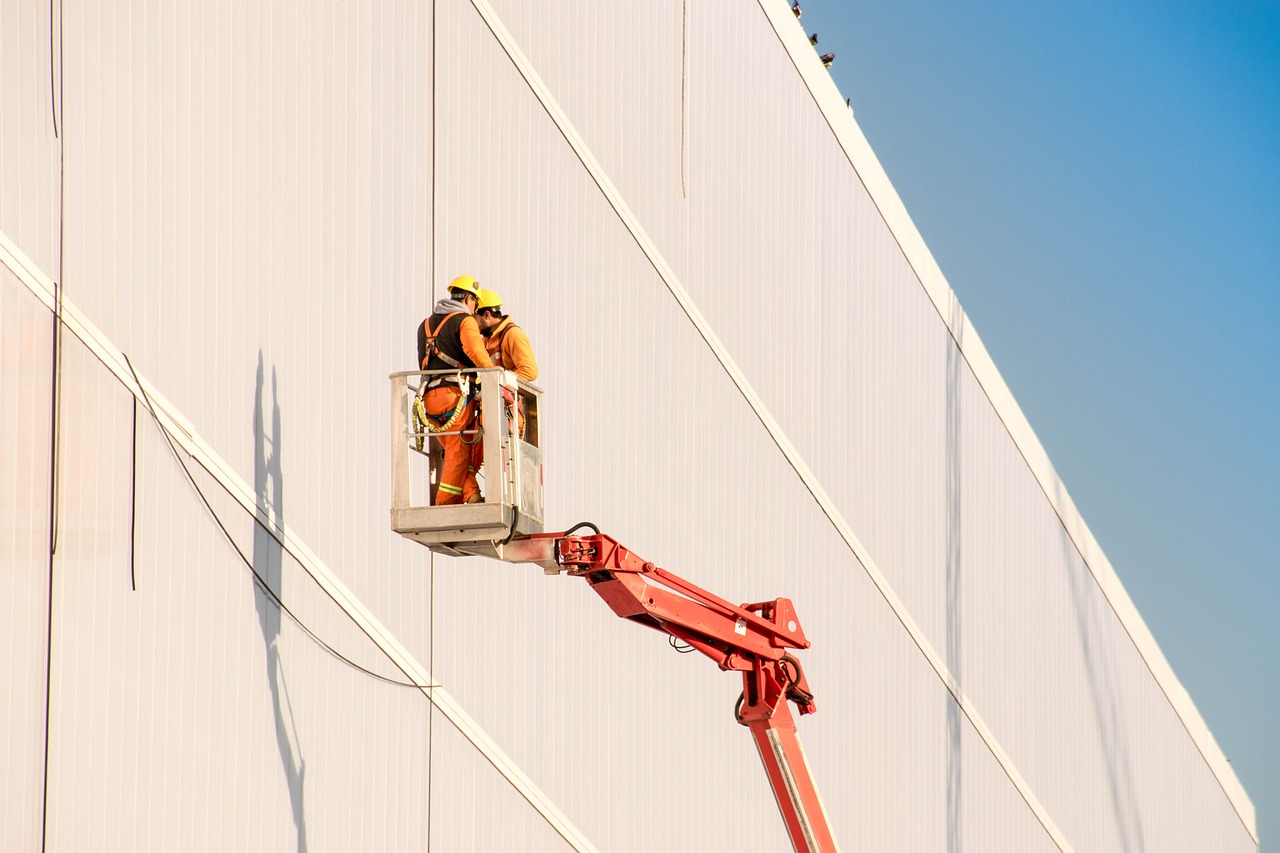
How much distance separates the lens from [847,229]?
23141 millimetres

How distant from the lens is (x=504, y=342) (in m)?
13.1

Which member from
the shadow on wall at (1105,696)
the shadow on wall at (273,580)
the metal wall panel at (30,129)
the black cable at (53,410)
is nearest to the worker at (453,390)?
the shadow on wall at (273,580)

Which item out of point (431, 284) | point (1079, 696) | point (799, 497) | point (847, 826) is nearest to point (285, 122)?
point (431, 284)

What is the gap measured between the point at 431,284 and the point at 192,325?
2.84m

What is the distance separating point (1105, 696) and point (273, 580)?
656 inches

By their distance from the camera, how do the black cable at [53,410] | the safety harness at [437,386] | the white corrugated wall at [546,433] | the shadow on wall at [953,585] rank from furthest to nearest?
the shadow on wall at [953,585], the white corrugated wall at [546,433], the black cable at [53,410], the safety harness at [437,386]

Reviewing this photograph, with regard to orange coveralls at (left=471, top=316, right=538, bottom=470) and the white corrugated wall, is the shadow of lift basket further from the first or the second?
the white corrugated wall

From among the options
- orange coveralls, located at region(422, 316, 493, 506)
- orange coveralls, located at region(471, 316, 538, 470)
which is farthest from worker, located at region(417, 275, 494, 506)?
orange coveralls, located at region(471, 316, 538, 470)

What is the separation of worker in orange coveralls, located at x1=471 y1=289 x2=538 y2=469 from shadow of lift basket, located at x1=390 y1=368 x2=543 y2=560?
6.1 inches

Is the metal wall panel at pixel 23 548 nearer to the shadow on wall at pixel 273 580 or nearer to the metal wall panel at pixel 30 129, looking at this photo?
the metal wall panel at pixel 30 129

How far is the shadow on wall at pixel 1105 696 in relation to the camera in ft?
88.8

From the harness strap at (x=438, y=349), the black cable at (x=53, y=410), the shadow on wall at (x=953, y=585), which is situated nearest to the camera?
the harness strap at (x=438, y=349)

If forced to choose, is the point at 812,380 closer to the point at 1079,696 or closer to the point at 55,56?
the point at 1079,696

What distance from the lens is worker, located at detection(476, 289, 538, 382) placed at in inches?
513
